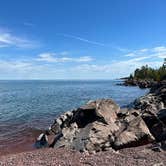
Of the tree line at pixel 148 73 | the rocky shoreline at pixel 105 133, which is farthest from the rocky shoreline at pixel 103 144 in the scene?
the tree line at pixel 148 73

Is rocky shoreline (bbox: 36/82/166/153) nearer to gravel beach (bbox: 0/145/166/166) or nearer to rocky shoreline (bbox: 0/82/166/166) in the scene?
rocky shoreline (bbox: 0/82/166/166)

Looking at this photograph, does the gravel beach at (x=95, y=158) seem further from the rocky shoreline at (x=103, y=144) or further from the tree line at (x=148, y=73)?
the tree line at (x=148, y=73)

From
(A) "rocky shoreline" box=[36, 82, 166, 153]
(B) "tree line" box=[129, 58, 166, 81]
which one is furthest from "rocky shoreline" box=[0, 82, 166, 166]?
(B) "tree line" box=[129, 58, 166, 81]

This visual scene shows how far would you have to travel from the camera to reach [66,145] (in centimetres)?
1641

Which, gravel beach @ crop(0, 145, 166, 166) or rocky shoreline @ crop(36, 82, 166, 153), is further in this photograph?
rocky shoreline @ crop(36, 82, 166, 153)

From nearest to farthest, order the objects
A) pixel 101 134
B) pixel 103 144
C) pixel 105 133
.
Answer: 1. pixel 103 144
2. pixel 101 134
3. pixel 105 133

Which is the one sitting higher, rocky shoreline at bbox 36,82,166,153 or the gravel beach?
rocky shoreline at bbox 36,82,166,153

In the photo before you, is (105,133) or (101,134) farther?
(105,133)

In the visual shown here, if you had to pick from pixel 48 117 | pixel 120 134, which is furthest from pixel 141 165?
pixel 48 117

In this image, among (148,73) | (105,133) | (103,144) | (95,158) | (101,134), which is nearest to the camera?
(95,158)

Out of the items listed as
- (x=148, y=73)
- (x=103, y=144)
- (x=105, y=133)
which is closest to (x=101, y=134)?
(x=105, y=133)

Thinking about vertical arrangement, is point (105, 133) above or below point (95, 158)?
above

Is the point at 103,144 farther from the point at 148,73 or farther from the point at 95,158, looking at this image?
the point at 148,73

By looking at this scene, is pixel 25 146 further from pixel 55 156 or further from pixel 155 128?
pixel 155 128
